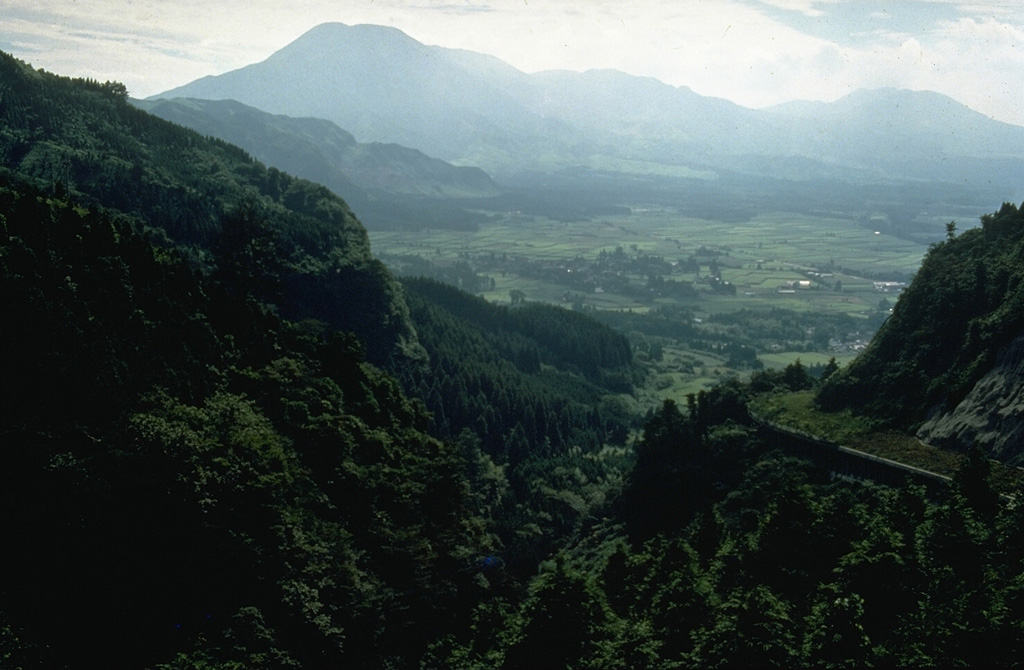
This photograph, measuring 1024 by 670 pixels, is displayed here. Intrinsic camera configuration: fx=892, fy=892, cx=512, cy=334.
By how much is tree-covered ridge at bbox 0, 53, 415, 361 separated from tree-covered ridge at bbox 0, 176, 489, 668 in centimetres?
3411

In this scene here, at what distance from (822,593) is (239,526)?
26.2 meters

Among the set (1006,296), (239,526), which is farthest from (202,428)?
(1006,296)

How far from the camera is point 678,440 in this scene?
63.8m

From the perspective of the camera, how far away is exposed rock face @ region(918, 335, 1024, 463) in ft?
151

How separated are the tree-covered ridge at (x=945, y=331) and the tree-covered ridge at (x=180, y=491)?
2766 cm

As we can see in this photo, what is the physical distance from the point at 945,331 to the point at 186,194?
260 feet

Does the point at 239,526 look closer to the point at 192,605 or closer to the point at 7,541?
the point at 192,605

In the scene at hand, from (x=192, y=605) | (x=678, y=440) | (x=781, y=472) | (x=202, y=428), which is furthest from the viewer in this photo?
(x=678, y=440)

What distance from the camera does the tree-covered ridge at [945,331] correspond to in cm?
5291

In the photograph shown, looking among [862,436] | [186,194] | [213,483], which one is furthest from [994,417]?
[186,194]

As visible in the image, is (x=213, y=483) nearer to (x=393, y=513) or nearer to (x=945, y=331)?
(x=393, y=513)

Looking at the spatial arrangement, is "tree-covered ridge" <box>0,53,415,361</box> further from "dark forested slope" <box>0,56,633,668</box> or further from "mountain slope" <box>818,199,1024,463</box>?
"mountain slope" <box>818,199,1024,463</box>

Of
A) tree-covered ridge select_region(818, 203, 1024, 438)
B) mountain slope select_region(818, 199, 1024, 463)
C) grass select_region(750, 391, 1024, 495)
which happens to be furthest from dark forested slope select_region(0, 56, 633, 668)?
mountain slope select_region(818, 199, 1024, 463)

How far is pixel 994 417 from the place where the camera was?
47719 millimetres
